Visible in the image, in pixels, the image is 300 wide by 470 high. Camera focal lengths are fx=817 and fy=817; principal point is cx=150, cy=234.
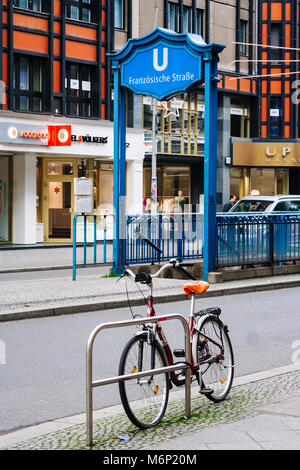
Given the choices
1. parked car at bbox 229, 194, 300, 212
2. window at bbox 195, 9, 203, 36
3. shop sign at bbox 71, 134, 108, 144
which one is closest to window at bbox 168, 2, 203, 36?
window at bbox 195, 9, 203, 36

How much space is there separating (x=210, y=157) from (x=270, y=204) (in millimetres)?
6890

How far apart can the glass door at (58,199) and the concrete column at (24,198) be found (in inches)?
43.4

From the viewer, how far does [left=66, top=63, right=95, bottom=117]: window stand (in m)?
30.6

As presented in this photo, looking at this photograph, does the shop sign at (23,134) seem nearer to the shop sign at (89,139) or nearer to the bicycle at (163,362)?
the shop sign at (89,139)

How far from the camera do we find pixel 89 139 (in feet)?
102

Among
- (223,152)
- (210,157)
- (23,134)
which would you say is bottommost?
(210,157)

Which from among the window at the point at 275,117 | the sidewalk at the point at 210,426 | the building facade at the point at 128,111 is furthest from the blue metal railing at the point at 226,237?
the window at the point at 275,117

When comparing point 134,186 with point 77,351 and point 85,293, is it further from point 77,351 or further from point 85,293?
point 77,351

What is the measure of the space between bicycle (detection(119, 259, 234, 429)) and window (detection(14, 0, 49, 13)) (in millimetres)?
24097

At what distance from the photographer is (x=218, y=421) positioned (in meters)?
5.78

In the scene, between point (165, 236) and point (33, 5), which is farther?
point (33, 5)

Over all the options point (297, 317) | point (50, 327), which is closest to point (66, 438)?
point (50, 327)

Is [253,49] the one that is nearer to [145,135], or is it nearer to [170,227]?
[145,135]

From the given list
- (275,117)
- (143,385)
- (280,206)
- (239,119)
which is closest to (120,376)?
(143,385)
